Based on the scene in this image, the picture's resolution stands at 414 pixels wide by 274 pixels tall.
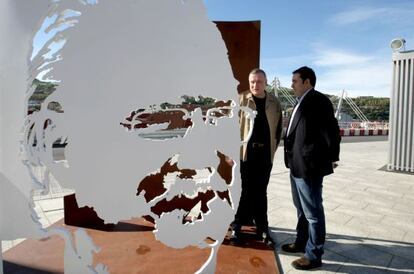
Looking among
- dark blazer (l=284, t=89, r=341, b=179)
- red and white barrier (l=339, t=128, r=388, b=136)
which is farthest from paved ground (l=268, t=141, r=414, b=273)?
red and white barrier (l=339, t=128, r=388, b=136)

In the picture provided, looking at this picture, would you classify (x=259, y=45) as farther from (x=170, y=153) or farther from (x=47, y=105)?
(x=47, y=105)

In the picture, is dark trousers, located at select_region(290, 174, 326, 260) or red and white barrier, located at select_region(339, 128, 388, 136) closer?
dark trousers, located at select_region(290, 174, 326, 260)

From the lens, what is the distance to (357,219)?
161 inches

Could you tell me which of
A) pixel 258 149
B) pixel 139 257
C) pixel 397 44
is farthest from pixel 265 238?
pixel 397 44

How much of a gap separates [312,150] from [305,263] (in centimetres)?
103

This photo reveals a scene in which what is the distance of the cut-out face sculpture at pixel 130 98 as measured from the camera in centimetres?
195

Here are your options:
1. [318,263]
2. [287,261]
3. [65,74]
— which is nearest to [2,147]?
[65,74]

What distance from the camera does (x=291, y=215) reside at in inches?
165

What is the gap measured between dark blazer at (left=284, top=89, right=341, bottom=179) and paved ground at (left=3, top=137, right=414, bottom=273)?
3.05ft

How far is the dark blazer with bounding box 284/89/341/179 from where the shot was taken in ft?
8.96

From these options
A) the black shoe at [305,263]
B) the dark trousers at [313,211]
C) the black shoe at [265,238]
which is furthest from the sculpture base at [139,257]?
the dark trousers at [313,211]

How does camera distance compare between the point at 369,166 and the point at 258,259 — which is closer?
the point at 258,259

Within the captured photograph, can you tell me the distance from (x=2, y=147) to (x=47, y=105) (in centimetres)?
50

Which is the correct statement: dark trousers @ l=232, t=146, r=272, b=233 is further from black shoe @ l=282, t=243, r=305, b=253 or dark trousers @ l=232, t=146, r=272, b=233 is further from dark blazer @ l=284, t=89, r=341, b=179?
dark blazer @ l=284, t=89, r=341, b=179
